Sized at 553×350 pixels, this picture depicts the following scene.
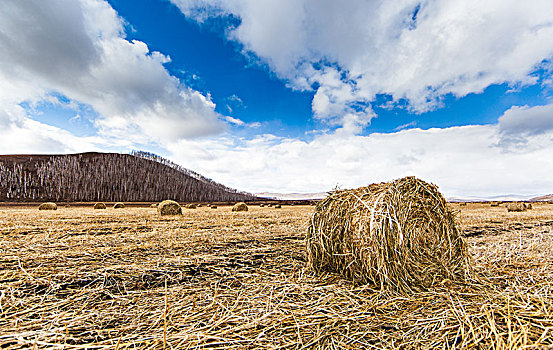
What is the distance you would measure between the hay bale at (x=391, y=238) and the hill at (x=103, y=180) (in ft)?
151

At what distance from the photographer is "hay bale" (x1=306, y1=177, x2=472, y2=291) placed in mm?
→ 2744

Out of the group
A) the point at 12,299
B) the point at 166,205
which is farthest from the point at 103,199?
the point at 12,299

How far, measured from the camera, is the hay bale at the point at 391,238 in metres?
2.74

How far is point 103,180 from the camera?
42844 millimetres

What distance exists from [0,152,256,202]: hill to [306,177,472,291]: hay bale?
45957 millimetres

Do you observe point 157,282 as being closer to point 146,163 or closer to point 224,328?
point 224,328

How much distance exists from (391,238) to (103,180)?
50565 millimetres

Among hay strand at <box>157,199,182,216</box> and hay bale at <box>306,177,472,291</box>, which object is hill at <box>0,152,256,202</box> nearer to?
hay strand at <box>157,199,182,216</box>

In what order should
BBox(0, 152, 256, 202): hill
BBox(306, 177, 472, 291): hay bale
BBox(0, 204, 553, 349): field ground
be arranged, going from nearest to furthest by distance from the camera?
1. BBox(0, 204, 553, 349): field ground
2. BBox(306, 177, 472, 291): hay bale
3. BBox(0, 152, 256, 202): hill

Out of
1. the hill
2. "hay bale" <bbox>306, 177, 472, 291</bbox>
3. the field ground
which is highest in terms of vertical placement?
the hill

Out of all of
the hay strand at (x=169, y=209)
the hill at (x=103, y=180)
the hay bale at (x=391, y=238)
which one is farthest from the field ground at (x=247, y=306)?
the hill at (x=103, y=180)

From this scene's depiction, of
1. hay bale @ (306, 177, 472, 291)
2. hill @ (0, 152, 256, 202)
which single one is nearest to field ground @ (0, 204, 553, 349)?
hay bale @ (306, 177, 472, 291)

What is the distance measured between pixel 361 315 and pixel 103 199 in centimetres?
4914

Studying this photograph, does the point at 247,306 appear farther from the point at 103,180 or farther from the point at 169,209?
the point at 103,180
